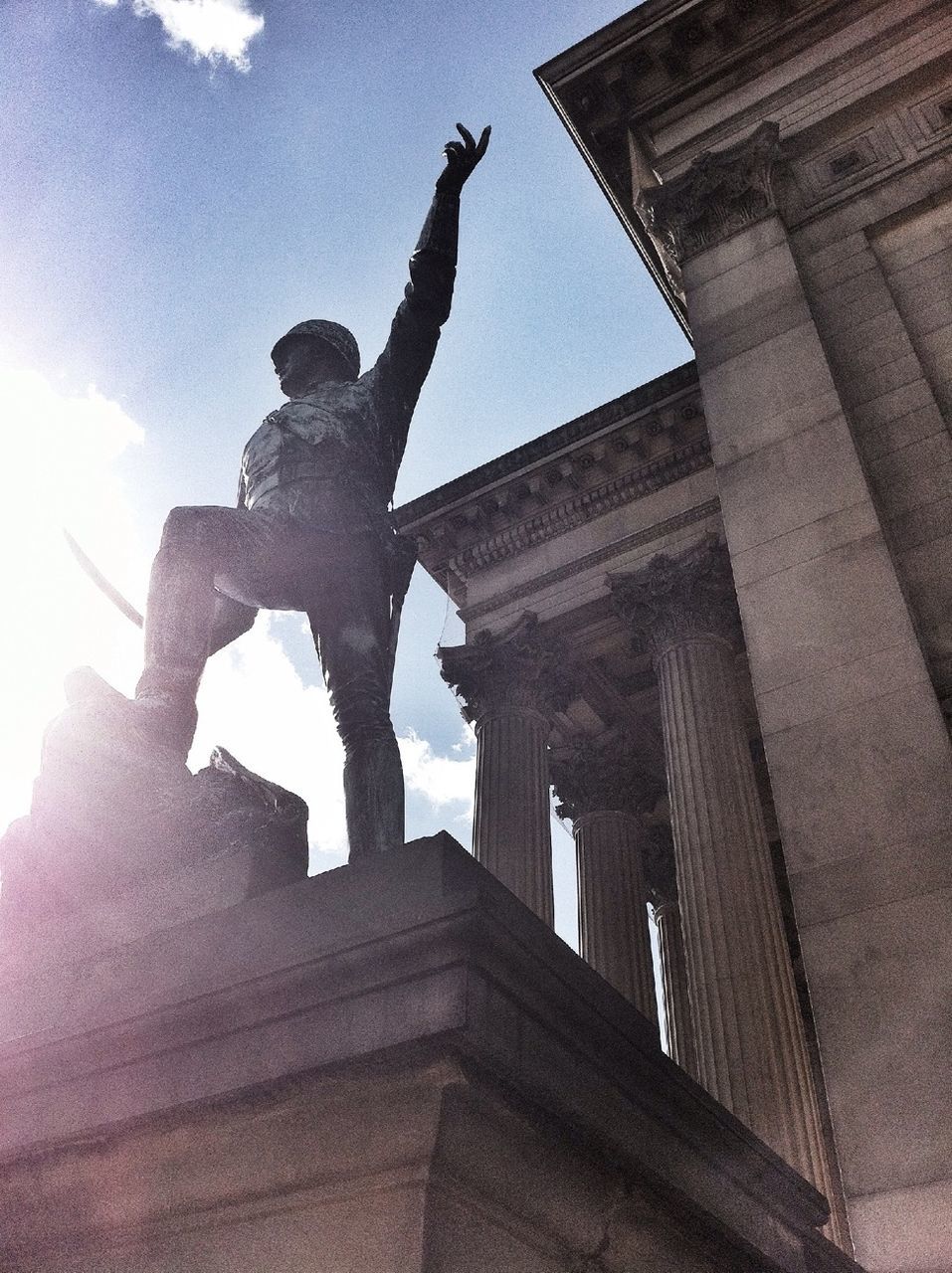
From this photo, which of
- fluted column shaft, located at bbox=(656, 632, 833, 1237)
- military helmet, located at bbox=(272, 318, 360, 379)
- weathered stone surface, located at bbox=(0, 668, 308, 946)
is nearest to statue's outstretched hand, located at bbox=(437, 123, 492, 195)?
military helmet, located at bbox=(272, 318, 360, 379)

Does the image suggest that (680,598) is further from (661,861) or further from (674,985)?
(674,985)

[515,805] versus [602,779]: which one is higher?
[602,779]

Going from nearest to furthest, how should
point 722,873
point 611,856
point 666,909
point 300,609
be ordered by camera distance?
point 300,609 < point 722,873 < point 611,856 < point 666,909

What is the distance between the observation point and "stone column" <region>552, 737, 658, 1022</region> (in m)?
19.0

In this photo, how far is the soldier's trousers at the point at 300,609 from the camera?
4.95 m

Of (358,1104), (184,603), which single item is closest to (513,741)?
(184,603)

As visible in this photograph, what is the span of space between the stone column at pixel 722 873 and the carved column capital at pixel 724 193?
6211 mm

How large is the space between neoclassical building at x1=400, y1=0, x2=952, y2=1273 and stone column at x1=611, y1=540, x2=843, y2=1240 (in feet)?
0.16

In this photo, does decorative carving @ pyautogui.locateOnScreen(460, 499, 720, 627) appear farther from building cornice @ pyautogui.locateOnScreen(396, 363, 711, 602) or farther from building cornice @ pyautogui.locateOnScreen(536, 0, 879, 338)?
building cornice @ pyautogui.locateOnScreen(536, 0, 879, 338)

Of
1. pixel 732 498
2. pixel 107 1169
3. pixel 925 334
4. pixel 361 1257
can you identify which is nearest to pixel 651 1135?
pixel 361 1257

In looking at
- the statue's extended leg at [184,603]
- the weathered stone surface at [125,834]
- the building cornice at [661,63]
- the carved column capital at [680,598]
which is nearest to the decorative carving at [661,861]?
the carved column capital at [680,598]

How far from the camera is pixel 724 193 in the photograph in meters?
13.6

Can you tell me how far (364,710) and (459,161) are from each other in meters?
3.71

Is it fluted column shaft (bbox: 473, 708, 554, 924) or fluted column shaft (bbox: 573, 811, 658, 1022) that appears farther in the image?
fluted column shaft (bbox: 573, 811, 658, 1022)
